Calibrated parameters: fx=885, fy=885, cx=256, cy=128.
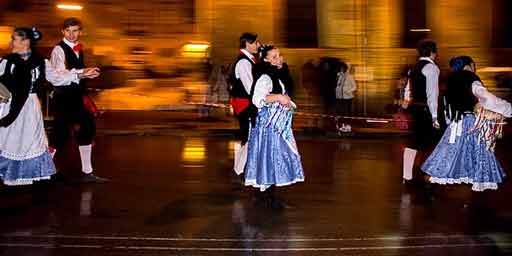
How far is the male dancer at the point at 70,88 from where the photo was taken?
946 cm

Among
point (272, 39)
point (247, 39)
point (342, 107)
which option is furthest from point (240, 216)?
point (272, 39)

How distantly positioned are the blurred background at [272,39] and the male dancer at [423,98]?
8124mm

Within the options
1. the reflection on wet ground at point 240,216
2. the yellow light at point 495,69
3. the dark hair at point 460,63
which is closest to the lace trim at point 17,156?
the reflection on wet ground at point 240,216

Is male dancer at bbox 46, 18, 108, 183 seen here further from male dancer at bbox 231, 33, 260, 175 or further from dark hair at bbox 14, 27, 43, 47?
male dancer at bbox 231, 33, 260, 175

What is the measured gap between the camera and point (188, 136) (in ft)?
51.7

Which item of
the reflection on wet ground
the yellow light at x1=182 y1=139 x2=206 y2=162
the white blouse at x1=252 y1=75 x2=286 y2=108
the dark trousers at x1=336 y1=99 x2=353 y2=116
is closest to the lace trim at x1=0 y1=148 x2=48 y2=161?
the reflection on wet ground

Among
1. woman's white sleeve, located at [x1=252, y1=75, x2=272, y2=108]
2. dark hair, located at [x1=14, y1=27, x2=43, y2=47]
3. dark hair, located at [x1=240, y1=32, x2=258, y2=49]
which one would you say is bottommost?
woman's white sleeve, located at [x1=252, y1=75, x2=272, y2=108]

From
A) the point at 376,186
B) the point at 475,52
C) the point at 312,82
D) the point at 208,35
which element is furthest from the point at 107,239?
the point at 475,52

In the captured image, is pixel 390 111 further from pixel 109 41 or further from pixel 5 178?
pixel 5 178

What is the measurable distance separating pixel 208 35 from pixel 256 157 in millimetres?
9828

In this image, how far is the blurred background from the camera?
1808cm

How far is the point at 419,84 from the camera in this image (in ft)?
31.3

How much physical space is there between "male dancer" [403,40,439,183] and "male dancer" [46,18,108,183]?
3.43 metres

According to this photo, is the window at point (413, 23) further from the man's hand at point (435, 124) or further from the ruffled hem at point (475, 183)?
the ruffled hem at point (475, 183)
